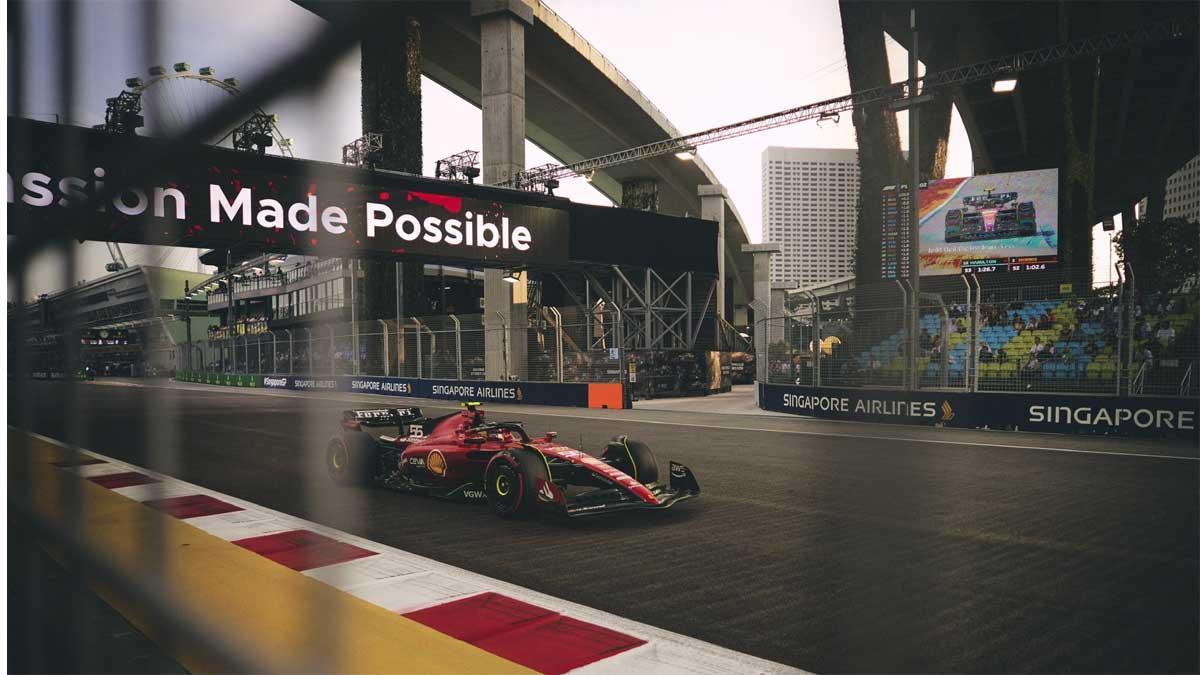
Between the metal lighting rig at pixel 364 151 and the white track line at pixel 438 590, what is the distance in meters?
0.66

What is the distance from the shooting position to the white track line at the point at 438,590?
2820 millimetres

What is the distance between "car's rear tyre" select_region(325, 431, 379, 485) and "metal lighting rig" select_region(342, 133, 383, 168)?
18.8 feet

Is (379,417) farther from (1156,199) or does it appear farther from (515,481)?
(1156,199)

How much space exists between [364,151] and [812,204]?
115 cm

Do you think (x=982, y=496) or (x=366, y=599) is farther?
(x=982, y=496)

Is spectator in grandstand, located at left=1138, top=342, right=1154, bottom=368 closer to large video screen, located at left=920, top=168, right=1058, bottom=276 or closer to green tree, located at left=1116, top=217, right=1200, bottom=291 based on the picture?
large video screen, located at left=920, top=168, right=1058, bottom=276

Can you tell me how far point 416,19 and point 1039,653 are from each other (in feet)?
11.0

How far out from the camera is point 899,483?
746 cm

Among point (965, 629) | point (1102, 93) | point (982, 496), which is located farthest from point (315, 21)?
point (1102, 93)

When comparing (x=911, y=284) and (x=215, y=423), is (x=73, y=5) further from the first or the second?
(x=215, y=423)

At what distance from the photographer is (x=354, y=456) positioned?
6.76 m

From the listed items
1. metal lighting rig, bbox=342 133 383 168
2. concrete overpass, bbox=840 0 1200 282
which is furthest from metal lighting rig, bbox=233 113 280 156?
concrete overpass, bbox=840 0 1200 282

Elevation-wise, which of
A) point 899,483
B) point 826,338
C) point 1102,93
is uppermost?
point 1102,93

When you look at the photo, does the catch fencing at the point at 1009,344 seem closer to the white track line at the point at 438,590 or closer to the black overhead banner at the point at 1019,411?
the black overhead banner at the point at 1019,411
